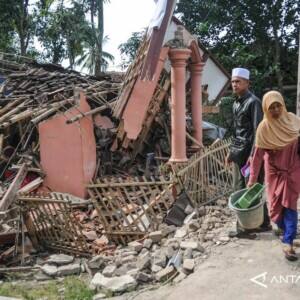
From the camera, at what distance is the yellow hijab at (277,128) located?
4.30 meters

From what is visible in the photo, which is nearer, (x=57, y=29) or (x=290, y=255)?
(x=290, y=255)

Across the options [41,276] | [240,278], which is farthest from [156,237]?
[240,278]

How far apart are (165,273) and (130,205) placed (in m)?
2.10

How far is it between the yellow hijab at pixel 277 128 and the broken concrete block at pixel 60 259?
122 inches

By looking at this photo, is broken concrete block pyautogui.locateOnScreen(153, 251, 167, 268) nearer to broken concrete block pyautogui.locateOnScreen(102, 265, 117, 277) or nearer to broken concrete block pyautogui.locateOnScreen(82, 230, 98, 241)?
broken concrete block pyautogui.locateOnScreen(102, 265, 117, 277)

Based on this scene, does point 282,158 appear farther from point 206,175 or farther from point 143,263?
point 206,175

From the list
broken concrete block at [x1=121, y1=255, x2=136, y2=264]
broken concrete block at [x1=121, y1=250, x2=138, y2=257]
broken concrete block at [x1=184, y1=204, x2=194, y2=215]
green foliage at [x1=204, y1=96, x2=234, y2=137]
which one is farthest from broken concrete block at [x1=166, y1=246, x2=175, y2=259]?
green foliage at [x1=204, y1=96, x2=234, y2=137]

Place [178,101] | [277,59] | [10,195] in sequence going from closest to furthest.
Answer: [10,195]
[178,101]
[277,59]

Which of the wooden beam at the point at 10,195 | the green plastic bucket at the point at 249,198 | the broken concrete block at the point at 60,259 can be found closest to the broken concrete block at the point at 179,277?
→ the green plastic bucket at the point at 249,198

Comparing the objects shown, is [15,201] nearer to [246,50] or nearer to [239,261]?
[239,261]

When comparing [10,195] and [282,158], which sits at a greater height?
[282,158]

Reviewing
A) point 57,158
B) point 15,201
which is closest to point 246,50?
point 57,158

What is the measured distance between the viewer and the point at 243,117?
5.16m

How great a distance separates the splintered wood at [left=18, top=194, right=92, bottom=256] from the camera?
20.7 ft
